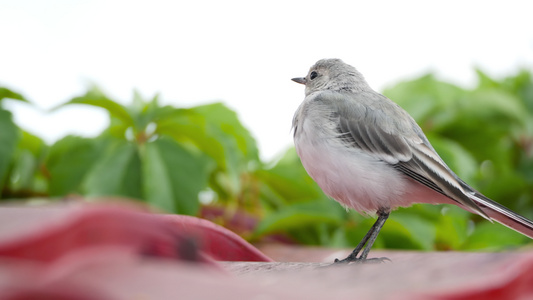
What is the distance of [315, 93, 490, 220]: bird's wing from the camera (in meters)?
1.33

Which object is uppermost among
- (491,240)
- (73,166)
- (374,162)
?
(374,162)

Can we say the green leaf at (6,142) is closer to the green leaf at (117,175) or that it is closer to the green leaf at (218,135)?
the green leaf at (117,175)

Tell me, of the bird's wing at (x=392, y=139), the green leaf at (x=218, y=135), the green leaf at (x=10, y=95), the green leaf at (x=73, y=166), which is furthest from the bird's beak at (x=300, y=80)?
the green leaf at (x=10, y=95)

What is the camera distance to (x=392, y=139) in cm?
139

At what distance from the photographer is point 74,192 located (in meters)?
1.62

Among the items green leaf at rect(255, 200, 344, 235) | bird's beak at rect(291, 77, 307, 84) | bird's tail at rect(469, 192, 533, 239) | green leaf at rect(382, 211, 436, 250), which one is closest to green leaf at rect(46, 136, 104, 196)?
green leaf at rect(255, 200, 344, 235)

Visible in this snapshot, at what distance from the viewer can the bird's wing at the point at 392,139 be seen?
4.38 ft

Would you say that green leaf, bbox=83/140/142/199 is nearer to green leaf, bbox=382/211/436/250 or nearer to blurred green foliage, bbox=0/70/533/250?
blurred green foliage, bbox=0/70/533/250

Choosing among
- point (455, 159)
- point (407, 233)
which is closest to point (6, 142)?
point (407, 233)

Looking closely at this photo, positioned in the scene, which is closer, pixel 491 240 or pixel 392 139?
pixel 392 139

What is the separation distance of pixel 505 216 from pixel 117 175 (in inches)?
36.2

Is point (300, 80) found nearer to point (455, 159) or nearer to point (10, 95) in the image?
point (455, 159)

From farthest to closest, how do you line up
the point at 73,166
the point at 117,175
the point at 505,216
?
the point at 73,166, the point at 117,175, the point at 505,216

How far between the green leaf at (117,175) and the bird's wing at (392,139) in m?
0.54
